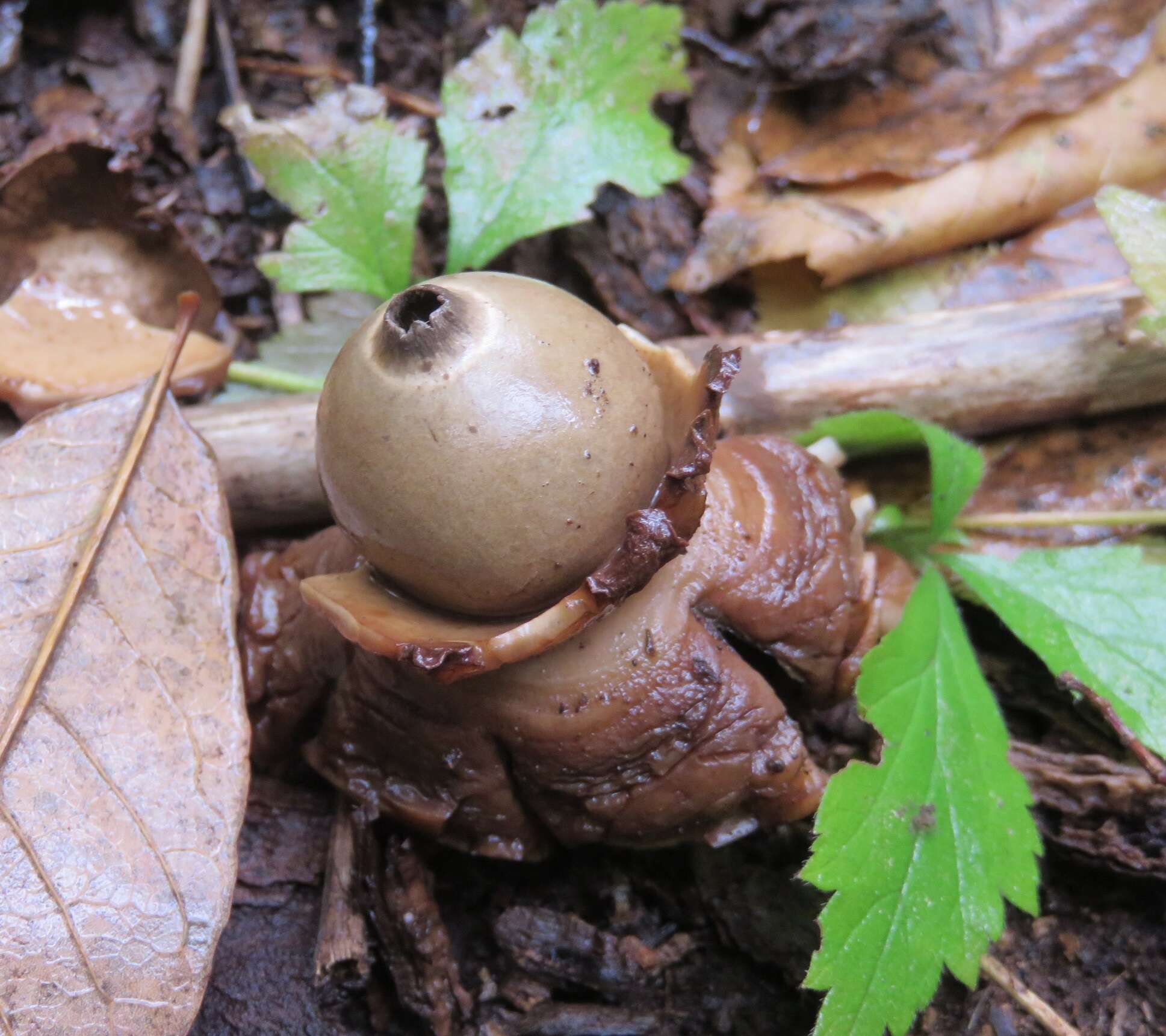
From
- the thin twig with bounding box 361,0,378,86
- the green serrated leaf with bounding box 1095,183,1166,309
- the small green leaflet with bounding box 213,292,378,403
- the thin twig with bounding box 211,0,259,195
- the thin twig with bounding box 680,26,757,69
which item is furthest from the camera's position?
the thin twig with bounding box 361,0,378,86

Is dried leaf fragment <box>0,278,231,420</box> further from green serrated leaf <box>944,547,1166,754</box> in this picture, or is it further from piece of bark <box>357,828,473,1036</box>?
green serrated leaf <box>944,547,1166,754</box>

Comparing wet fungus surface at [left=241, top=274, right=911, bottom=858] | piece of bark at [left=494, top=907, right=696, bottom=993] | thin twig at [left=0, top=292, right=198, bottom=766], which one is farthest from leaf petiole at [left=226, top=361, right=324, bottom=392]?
piece of bark at [left=494, top=907, right=696, bottom=993]

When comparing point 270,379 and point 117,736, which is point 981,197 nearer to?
point 270,379

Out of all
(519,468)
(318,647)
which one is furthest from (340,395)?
(318,647)

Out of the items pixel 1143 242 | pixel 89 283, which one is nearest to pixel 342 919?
pixel 89 283

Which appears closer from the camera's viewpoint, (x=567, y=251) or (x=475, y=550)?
(x=475, y=550)

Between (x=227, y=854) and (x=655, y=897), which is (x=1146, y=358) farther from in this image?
(x=227, y=854)
